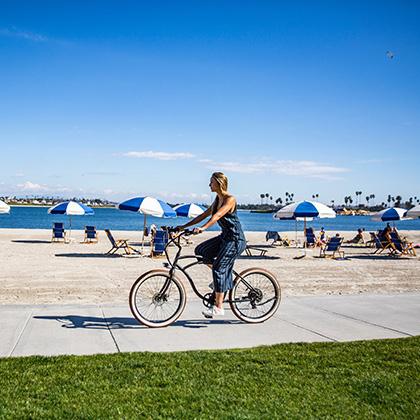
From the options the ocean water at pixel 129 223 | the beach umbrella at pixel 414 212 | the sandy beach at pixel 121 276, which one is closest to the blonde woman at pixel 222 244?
the sandy beach at pixel 121 276

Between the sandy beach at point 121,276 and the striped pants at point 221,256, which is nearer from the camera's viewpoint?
the striped pants at point 221,256

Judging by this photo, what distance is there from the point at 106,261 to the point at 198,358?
12.9 metres

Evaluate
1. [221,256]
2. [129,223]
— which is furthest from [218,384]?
[129,223]

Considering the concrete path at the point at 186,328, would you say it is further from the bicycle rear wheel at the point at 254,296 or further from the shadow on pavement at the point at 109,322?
the bicycle rear wheel at the point at 254,296

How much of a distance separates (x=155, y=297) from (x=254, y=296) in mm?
1338

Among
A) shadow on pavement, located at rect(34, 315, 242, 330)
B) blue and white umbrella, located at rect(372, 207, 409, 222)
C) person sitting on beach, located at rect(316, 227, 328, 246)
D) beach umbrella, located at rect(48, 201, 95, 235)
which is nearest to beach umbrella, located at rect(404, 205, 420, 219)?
blue and white umbrella, located at rect(372, 207, 409, 222)

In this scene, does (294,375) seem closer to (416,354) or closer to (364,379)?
(364,379)

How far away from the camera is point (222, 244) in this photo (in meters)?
6.68

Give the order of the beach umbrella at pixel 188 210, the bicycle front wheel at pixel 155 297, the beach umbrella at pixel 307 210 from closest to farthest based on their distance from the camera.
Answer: the bicycle front wheel at pixel 155 297 → the beach umbrella at pixel 307 210 → the beach umbrella at pixel 188 210

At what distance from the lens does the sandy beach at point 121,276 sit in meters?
10.0

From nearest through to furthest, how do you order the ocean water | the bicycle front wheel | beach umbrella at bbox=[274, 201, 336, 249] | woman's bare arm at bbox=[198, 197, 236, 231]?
woman's bare arm at bbox=[198, 197, 236, 231], the bicycle front wheel, beach umbrella at bbox=[274, 201, 336, 249], the ocean water

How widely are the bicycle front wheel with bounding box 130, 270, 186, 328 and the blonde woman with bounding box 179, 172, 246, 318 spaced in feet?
1.42

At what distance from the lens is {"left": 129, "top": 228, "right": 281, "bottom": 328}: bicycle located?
21.8 feet

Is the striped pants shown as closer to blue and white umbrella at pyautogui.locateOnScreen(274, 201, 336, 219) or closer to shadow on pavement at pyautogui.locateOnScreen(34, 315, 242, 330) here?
shadow on pavement at pyautogui.locateOnScreen(34, 315, 242, 330)
